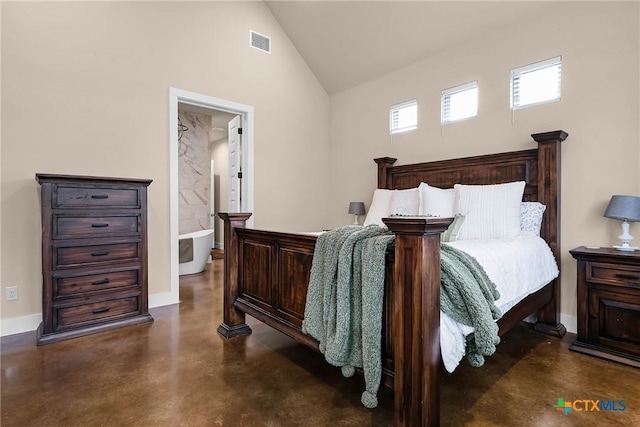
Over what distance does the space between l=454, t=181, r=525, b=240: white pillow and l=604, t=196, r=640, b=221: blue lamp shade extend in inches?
23.3

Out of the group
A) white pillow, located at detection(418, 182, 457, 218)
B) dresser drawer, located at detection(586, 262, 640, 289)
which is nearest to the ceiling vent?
white pillow, located at detection(418, 182, 457, 218)

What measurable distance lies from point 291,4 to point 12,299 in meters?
4.17

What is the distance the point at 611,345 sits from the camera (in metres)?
2.28

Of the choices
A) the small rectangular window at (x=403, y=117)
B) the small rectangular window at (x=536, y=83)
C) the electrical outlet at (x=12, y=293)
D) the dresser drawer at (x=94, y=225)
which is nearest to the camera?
the dresser drawer at (x=94, y=225)

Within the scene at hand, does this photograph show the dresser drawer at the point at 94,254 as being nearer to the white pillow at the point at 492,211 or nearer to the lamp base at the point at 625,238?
the white pillow at the point at 492,211

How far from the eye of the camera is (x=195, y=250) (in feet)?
16.4

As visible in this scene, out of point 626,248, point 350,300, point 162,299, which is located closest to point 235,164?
point 162,299

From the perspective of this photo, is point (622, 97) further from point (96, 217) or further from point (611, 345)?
point (96, 217)

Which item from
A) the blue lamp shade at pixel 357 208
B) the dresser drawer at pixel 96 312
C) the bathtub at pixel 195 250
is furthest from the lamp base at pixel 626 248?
the bathtub at pixel 195 250

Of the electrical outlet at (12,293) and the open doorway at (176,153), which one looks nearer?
the electrical outlet at (12,293)

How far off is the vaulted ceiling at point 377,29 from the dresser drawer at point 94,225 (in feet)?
10.2

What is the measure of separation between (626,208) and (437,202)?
1.32 metres

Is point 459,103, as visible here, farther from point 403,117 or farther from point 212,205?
point 212,205

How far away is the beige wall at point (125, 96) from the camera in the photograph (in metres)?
2.76
